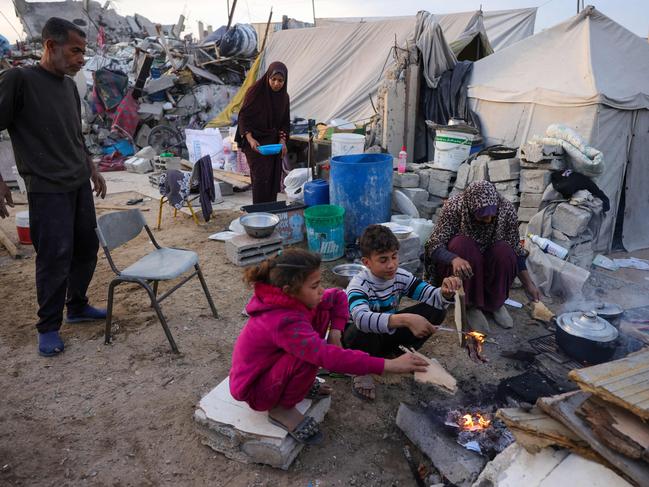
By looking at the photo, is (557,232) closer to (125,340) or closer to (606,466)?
(606,466)

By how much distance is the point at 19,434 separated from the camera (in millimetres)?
2543

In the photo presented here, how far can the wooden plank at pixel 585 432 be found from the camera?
1.47m

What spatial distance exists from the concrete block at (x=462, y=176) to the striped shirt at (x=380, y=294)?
3.39 meters

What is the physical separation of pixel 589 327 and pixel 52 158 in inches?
150

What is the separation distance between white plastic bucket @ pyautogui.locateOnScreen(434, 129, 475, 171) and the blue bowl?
2.31 m

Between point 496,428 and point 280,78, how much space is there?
15.5ft

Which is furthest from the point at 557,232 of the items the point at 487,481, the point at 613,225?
the point at 487,481

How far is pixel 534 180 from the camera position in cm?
518

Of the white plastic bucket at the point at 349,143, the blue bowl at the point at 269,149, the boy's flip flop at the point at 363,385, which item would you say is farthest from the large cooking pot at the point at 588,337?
the white plastic bucket at the point at 349,143

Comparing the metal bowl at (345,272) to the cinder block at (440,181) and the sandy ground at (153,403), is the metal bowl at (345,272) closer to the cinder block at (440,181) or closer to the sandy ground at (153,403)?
the sandy ground at (153,403)

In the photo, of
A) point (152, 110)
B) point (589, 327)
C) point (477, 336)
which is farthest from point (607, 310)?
point (152, 110)

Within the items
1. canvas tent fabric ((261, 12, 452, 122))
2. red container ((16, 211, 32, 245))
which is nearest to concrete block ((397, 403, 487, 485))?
red container ((16, 211, 32, 245))

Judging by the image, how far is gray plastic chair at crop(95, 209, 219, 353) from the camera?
3.13 meters

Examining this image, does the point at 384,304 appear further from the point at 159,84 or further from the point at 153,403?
the point at 159,84
